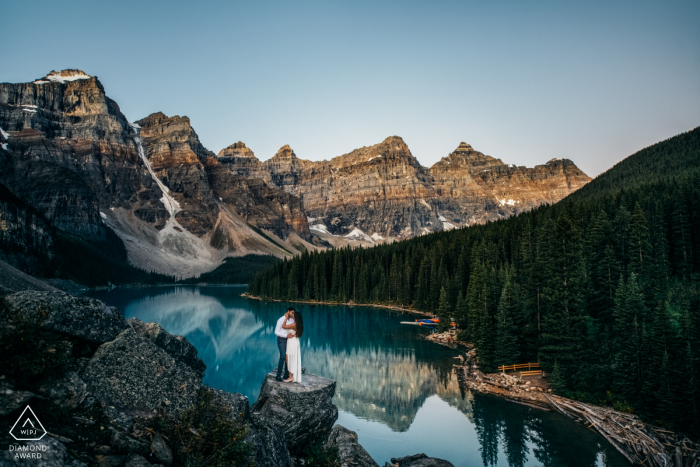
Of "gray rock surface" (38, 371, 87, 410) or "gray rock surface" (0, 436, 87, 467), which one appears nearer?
"gray rock surface" (0, 436, 87, 467)

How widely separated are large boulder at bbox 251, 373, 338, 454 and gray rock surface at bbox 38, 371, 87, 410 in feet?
16.6

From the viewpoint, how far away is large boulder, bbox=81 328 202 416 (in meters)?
8.70

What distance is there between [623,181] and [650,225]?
170ft

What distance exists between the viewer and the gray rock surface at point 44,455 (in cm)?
579

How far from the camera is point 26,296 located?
8680 millimetres

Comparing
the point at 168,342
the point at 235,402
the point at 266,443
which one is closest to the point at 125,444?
the point at 235,402

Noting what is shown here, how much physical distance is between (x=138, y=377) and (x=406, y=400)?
28.8 metres

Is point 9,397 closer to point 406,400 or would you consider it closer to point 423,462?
point 423,462

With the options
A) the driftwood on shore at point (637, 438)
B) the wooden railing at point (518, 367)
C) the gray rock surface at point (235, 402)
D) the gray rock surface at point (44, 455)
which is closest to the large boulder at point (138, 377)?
A: the gray rock surface at point (235, 402)

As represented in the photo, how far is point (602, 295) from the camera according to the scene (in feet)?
138

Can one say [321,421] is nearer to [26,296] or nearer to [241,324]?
[26,296]

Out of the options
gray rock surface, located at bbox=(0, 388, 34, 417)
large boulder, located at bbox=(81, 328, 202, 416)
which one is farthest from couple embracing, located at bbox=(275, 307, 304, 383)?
gray rock surface, located at bbox=(0, 388, 34, 417)

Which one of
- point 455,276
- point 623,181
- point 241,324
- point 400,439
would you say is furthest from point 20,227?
point 623,181

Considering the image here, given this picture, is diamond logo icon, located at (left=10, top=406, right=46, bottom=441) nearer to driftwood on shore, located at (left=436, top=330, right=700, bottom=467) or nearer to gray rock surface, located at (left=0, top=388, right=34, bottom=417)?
gray rock surface, located at (left=0, top=388, right=34, bottom=417)
